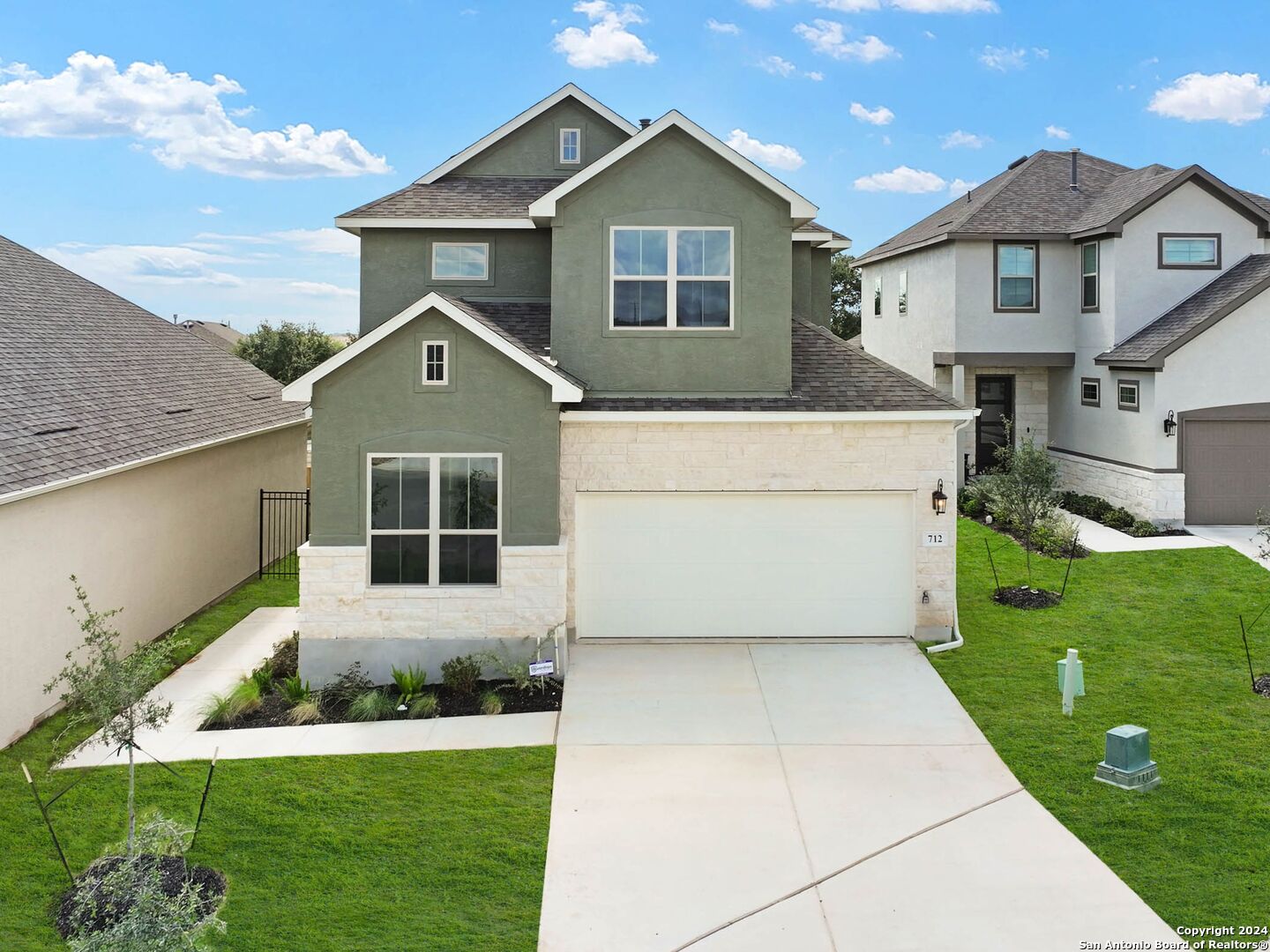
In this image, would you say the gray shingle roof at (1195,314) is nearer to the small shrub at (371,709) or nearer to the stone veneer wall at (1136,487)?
the stone veneer wall at (1136,487)

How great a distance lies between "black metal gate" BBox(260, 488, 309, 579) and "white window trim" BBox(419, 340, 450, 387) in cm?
866

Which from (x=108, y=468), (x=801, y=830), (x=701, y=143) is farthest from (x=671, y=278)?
(x=801, y=830)

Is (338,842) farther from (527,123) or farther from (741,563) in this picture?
(527,123)

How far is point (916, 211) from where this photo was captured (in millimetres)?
32125

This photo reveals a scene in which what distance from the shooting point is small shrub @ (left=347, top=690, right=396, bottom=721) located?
11.3 meters

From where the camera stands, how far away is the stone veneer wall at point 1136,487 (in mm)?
19516

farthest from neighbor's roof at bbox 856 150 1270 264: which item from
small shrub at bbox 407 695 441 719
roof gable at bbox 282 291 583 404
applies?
small shrub at bbox 407 695 441 719

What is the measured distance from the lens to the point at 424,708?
1141cm

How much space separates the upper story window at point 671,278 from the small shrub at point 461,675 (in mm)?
5127

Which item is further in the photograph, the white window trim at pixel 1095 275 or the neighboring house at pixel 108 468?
the white window trim at pixel 1095 275

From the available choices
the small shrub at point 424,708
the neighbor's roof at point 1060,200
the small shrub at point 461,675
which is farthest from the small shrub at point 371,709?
the neighbor's roof at point 1060,200

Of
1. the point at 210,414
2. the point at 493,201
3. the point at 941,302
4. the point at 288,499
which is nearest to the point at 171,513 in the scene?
the point at 210,414

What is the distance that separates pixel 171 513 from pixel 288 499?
527 centimetres

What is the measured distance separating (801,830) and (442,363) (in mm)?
7134
